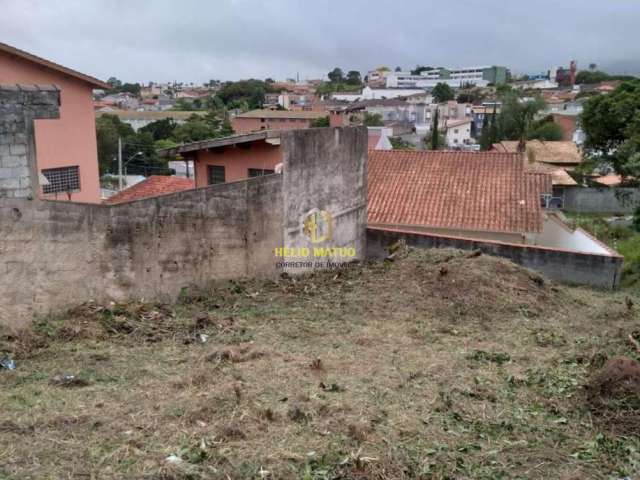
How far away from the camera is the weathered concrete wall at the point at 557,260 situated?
1235 cm

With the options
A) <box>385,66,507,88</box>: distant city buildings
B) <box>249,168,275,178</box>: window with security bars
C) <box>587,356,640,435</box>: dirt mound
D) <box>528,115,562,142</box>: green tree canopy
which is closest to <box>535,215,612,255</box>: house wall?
<box>249,168,275,178</box>: window with security bars

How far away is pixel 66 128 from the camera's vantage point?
14094mm

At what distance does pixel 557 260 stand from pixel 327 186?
556 centimetres

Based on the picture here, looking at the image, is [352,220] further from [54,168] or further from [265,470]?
[265,470]

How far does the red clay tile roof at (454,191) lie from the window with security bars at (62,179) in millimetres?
7987

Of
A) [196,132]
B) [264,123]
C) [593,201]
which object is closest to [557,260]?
[593,201]

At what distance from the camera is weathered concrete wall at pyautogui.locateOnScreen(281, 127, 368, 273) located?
10797 millimetres

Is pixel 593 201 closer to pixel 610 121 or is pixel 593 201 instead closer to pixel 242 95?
pixel 610 121

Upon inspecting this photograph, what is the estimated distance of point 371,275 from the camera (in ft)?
37.7

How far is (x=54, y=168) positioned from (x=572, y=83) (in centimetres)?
13889

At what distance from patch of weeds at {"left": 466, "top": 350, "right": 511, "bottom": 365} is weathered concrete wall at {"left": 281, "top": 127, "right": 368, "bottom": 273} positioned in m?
4.72

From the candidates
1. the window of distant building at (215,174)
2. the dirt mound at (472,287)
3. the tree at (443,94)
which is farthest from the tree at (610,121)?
the tree at (443,94)

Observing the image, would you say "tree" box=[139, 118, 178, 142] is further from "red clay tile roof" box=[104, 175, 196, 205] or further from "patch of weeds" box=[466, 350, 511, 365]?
"patch of weeds" box=[466, 350, 511, 365]

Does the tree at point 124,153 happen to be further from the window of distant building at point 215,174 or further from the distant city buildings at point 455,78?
the distant city buildings at point 455,78
